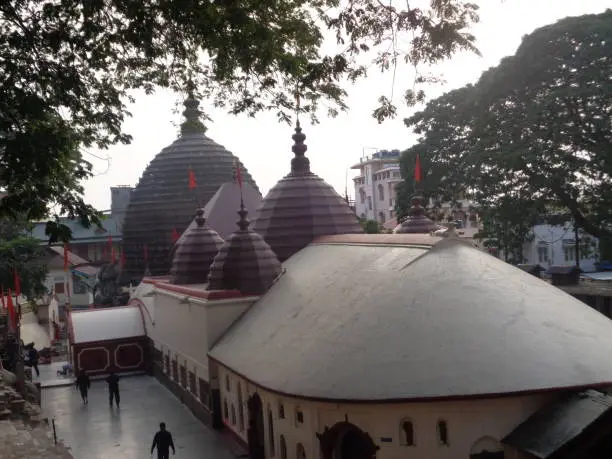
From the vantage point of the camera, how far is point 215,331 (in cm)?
1886

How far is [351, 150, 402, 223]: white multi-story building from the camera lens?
6719 centimetres

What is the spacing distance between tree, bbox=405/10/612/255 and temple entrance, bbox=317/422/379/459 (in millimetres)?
15852

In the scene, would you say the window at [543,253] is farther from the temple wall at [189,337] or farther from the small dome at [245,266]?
the small dome at [245,266]

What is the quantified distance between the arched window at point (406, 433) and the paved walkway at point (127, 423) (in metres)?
5.61

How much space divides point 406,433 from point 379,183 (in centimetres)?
5816

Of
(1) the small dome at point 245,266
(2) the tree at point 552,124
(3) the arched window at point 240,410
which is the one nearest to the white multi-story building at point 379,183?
(2) the tree at point 552,124

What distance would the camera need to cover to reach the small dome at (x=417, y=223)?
1027 inches

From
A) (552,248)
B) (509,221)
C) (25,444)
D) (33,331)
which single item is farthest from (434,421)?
(552,248)

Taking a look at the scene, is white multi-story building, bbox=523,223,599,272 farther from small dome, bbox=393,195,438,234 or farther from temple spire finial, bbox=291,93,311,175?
temple spire finial, bbox=291,93,311,175

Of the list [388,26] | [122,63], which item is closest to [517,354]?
[388,26]

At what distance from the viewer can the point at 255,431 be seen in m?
15.8

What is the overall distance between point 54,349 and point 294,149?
727 inches

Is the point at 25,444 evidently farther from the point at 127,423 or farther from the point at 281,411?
the point at 127,423

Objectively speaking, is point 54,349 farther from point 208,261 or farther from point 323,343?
point 323,343
